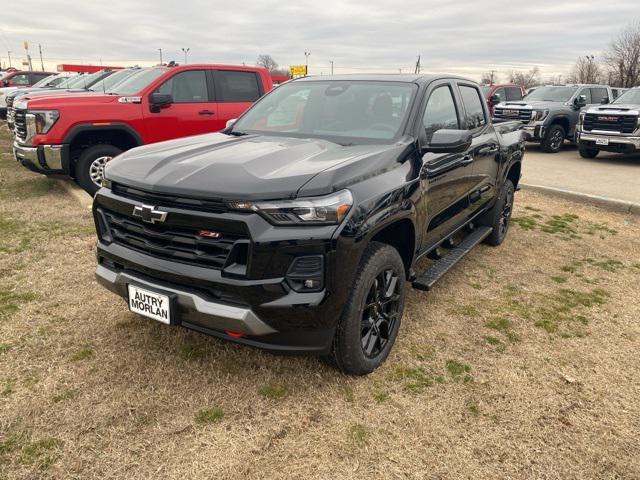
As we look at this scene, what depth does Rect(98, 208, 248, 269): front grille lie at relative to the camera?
8.05ft

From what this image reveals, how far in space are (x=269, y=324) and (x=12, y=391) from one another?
1.54m

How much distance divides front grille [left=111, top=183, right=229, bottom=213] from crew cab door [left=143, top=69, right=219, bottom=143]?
4.67 metres

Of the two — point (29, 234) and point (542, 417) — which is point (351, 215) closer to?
point (542, 417)

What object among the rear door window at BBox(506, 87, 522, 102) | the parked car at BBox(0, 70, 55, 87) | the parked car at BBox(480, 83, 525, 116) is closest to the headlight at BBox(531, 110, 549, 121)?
the parked car at BBox(480, 83, 525, 116)

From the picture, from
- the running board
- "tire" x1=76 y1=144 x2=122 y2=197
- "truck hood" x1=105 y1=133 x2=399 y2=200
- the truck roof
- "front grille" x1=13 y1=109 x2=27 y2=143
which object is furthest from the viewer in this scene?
"front grille" x1=13 y1=109 x2=27 y2=143

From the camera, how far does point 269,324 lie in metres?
2.43

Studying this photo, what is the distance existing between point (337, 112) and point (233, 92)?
15.3 ft

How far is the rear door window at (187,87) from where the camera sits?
7.30 metres

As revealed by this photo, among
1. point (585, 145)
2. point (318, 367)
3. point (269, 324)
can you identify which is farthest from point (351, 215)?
point (585, 145)

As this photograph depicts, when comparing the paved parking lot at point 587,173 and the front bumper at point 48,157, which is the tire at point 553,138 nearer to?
the paved parking lot at point 587,173

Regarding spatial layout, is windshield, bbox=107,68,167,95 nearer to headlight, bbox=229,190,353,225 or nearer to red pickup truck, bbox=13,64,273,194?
red pickup truck, bbox=13,64,273,194

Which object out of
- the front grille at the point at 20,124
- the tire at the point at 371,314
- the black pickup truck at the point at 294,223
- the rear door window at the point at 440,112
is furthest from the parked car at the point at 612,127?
the front grille at the point at 20,124

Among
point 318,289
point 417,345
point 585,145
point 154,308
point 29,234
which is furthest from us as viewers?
point 585,145

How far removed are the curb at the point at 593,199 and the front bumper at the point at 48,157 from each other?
734 cm
